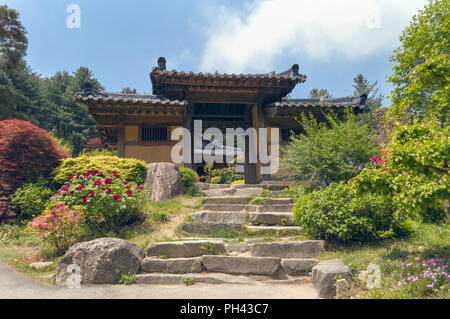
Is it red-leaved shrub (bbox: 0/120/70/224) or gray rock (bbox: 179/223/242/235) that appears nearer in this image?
gray rock (bbox: 179/223/242/235)

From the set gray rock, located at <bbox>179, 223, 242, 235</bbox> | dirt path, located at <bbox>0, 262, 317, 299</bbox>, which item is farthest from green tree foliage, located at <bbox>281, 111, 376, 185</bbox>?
dirt path, located at <bbox>0, 262, 317, 299</bbox>

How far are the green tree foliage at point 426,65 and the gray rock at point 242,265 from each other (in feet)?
12.7

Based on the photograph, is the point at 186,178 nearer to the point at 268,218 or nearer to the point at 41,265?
the point at 268,218

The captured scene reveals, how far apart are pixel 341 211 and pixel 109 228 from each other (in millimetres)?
4931

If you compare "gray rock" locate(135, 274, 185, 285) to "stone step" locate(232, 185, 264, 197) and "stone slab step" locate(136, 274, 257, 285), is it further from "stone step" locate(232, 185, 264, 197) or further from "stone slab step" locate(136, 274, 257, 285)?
"stone step" locate(232, 185, 264, 197)

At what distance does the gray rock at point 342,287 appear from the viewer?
150 inches

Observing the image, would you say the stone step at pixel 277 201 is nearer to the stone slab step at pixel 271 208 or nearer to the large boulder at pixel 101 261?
the stone slab step at pixel 271 208

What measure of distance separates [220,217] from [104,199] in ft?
8.46

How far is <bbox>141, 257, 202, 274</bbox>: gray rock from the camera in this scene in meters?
4.94

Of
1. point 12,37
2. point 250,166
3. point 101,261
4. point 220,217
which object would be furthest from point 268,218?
point 12,37

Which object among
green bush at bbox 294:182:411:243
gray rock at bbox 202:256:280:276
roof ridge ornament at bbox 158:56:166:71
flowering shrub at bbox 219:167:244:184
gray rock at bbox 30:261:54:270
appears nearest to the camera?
gray rock at bbox 202:256:280:276

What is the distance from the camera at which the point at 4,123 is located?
8562mm

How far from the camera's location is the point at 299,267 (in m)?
4.91
